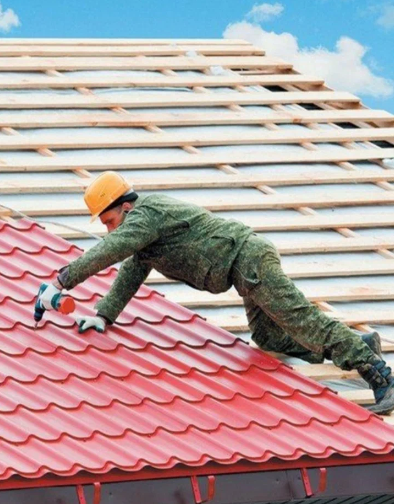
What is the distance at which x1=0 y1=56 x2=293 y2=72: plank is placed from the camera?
1236cm

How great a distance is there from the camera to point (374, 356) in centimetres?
829

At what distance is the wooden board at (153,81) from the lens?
1190 cm

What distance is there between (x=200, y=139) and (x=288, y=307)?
3.43 meters

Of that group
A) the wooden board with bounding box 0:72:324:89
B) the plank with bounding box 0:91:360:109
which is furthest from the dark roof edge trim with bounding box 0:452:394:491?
the wooden board with bounding box 0:72:324:89

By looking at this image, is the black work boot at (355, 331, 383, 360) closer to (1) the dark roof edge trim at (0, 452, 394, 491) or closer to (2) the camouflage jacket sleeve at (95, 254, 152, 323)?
(1) the dark roof edge trim at (0, 452, 394, 491)

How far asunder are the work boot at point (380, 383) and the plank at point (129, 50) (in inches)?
222

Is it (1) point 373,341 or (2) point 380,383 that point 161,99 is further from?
(2) point 380,383

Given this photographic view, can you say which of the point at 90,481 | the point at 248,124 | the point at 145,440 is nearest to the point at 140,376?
the point at 145,440

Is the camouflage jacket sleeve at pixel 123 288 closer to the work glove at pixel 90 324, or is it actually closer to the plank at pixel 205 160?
the work glove at pixel 90 324

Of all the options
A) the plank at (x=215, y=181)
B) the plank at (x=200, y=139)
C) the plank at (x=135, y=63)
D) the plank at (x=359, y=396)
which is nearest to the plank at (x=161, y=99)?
the plank at (x=200, y=139)

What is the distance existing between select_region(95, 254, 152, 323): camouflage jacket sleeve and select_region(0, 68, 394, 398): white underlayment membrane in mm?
831

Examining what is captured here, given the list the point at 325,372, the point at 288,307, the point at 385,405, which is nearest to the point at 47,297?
the point at 288,307

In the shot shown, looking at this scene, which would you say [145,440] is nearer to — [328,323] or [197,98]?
[328,323]

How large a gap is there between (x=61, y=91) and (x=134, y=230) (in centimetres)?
435
